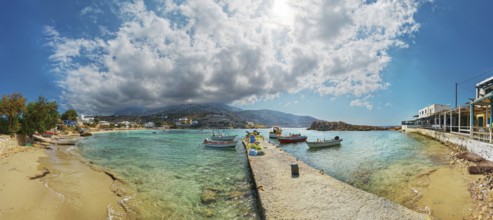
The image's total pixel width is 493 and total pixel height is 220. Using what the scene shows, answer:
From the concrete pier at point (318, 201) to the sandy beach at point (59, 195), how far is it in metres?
6.94

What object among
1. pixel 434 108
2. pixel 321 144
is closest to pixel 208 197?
pixel 321 144

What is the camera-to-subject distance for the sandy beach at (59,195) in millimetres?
11039

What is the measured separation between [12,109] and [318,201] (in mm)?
40335

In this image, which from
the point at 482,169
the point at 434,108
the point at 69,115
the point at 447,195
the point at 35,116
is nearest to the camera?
the point at 447,195

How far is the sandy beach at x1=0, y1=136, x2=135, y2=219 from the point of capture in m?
11.0

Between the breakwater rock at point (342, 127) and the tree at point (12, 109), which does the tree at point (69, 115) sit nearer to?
the tree at point (12, 109)

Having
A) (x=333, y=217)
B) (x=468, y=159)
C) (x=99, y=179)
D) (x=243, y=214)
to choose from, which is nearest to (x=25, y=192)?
(x=99, y=179)

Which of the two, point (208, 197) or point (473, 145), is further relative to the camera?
point (473, 145)

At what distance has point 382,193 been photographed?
1462 cm

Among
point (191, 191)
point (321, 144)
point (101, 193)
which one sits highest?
point (321, 144)

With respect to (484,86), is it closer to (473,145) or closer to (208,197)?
(473,145)

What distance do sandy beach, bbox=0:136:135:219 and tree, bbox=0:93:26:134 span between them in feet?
53.7

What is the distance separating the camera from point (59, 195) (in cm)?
1323

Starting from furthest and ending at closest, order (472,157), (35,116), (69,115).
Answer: (69,115), (35,116), (472,157)
